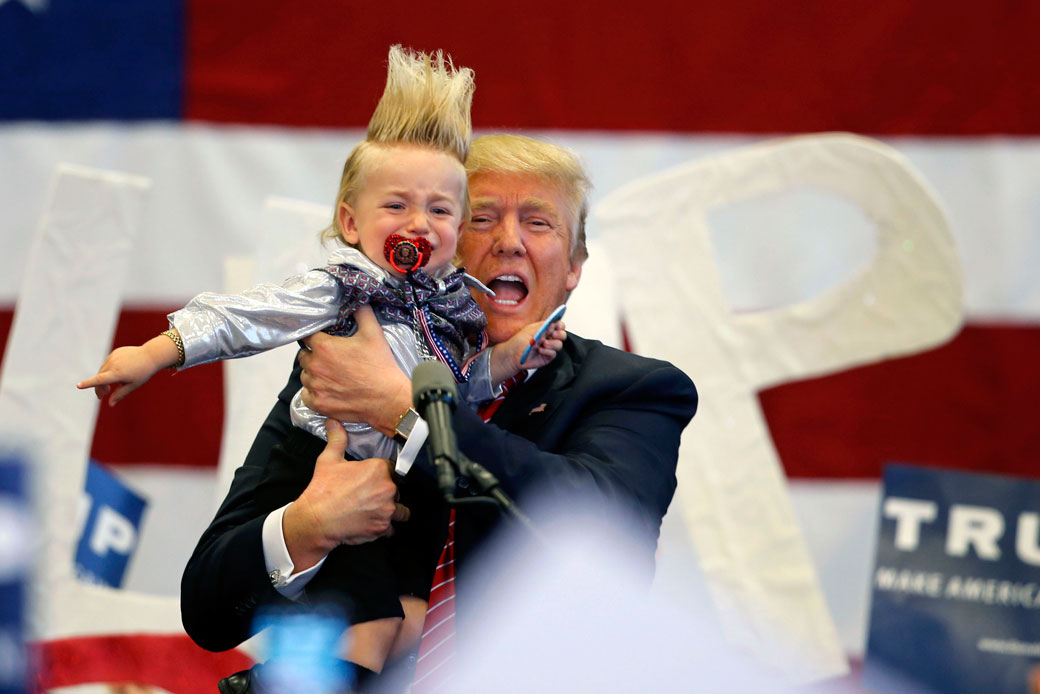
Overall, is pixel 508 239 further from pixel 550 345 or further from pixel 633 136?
pixel 633 136

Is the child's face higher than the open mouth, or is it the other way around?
the child's face

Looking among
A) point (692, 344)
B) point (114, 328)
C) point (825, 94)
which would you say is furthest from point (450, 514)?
point (825, 94)

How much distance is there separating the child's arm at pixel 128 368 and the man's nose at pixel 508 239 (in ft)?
2.00

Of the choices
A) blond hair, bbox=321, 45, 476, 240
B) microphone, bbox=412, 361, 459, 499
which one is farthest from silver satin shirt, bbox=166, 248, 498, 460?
microphone, bbox=412, 361, 459, 499

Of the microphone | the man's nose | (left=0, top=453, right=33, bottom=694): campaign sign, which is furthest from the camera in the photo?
the man's nose

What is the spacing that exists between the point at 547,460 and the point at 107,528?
1.89 m

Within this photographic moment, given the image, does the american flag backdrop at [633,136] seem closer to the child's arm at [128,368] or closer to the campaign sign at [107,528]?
the campaign sign at [107,528]

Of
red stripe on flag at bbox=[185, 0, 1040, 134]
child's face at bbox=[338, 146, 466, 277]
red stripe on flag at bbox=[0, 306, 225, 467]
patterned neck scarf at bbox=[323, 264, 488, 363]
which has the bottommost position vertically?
red stripe on flag at bbox=[0, 306, 225, 467]

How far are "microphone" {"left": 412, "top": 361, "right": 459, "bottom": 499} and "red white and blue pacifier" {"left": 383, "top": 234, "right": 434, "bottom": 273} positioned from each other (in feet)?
1.16

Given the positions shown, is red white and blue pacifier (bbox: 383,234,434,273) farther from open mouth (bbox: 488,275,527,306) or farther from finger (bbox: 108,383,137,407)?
finger (bbox: 108,383,137,407)

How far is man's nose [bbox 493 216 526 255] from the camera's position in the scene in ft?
5.80

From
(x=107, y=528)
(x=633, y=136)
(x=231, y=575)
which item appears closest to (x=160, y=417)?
(x=107, y=528)

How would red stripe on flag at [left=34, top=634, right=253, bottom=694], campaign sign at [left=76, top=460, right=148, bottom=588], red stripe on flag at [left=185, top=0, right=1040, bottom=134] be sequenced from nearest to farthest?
1. red stripe on flag at [left=34, top=634, right=253, bottom=694]
2. campaign sign at [left=76, top=460, right=148, bottom=588]
3. red stripe on flag at [left=185, top=0, right=1040, bottom=134]

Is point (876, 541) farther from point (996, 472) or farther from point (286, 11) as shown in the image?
point (286, 11)
